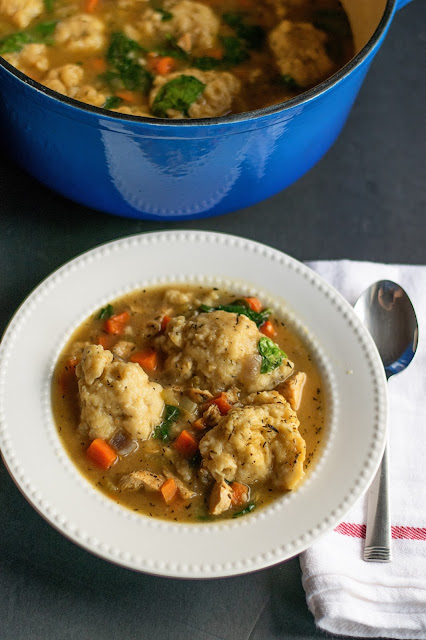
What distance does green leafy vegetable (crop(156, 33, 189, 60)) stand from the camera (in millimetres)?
3186

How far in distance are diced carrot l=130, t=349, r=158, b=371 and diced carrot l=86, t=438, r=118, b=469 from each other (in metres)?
0.33

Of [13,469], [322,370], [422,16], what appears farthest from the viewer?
[422,16]

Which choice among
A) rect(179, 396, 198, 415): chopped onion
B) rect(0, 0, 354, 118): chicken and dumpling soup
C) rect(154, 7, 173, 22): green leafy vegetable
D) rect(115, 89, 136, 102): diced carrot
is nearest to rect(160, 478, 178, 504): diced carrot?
rect(179, 396, 198, 415): chopped onion

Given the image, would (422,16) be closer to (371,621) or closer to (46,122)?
(46,122)

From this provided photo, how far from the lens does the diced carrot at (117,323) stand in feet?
8.95

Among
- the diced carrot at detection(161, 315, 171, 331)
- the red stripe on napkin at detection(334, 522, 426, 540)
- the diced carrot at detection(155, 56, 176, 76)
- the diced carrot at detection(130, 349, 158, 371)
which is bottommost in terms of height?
the red stripe on napkin at detection(334, 522, 426, 540)

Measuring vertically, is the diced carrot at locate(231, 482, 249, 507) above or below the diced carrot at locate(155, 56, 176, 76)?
below

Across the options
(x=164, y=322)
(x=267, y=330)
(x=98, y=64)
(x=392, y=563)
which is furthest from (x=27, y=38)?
(x=392, y=563)

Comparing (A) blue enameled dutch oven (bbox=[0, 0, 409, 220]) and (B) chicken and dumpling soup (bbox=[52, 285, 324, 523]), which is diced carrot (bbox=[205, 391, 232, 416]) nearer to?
(B) chicken and dumpling soup (bbox=[52, 285, 324, 523])

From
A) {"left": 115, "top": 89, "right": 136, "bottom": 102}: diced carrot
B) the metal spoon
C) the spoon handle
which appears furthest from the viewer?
{"left": 115, "top": 89, "right": 136, "bottom": 102}: diced carrot

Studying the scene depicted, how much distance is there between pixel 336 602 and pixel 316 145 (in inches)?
64.0

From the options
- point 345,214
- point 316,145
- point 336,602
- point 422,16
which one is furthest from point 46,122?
point 422,16

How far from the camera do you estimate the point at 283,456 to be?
240cm

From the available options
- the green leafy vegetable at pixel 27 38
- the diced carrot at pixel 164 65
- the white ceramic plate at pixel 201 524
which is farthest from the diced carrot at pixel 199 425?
the green leafy vegetable at pixel 27 38
